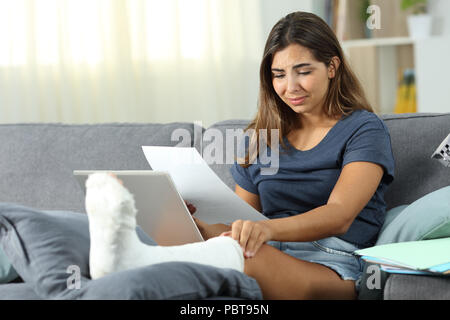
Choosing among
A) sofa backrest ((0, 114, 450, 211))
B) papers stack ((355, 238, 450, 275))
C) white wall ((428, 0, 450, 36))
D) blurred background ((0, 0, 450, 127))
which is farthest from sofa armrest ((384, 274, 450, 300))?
white wall ((428, 0, 450, 36))

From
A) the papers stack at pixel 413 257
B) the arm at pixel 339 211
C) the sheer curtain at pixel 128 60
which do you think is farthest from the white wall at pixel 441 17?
the papers stack at pixel 413 257

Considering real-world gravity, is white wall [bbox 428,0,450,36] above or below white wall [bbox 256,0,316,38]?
below

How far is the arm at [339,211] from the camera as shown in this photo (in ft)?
4.00

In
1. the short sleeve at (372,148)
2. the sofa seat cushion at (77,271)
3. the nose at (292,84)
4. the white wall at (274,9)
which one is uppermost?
the white wall at (274,9)

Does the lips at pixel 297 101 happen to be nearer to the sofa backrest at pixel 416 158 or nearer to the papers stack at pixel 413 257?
the sofa backrest at pixel 416 158

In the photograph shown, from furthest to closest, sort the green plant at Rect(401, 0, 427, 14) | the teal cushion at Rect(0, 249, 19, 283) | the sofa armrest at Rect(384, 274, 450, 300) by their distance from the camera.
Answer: the green plant at Rect(401, 0, 427, 14) < the teal cushion at Rect(0, 249, 19, 283) < the sofa armrest at Rect(384, 274, 450, 300)

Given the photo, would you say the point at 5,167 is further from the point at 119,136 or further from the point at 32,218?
the point at 32,218

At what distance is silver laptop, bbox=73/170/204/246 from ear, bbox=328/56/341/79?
1.69 feet

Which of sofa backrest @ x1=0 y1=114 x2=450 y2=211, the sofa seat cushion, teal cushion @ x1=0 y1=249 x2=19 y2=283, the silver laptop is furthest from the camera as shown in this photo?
sofa backrest @ x1=0 y1=114 x2=450 y2=211

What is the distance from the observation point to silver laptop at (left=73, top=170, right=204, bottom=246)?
1178 millimetres

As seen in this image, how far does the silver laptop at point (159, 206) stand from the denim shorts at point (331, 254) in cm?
24

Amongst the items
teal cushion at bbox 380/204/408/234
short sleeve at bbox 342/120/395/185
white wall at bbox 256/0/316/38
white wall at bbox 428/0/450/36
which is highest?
white wall at bbox 256/0/316/38

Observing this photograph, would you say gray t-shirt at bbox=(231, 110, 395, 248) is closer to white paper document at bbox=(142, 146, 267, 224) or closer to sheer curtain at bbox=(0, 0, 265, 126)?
white paper document at bbox=(142, 146, 267, 224)

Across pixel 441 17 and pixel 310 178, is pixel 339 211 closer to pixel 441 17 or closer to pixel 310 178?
pixel 310 178
